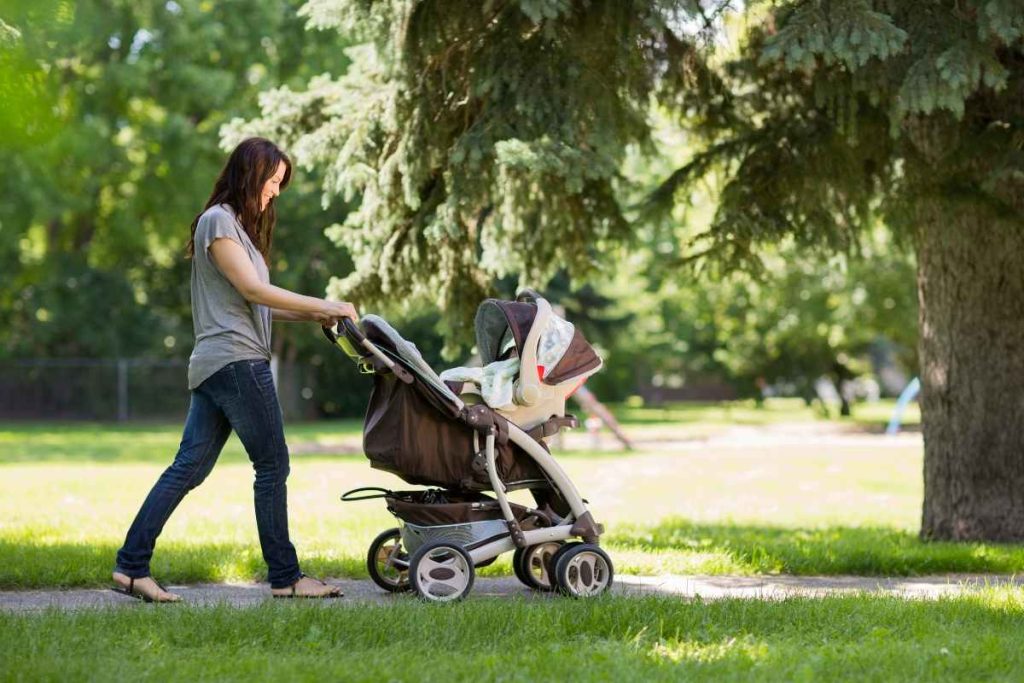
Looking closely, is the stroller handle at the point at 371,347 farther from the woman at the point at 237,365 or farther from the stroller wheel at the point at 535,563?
the stroller wheel at the point at 535,563

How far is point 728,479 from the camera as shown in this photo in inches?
610

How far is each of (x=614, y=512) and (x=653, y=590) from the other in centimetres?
517

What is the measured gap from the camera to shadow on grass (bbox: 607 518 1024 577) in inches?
280

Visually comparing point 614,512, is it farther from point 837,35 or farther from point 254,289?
point 254,289

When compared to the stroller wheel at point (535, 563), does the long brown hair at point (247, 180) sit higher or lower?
higher

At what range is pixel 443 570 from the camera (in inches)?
219

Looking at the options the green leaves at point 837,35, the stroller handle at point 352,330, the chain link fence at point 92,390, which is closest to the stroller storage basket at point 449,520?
the stroller handle at point 352,330

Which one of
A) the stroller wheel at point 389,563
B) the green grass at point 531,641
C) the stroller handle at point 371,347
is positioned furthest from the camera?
the stroller wheel at point 389,563

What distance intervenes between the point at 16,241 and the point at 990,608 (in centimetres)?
2805

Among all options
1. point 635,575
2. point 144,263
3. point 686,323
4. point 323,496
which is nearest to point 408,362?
point 635,575

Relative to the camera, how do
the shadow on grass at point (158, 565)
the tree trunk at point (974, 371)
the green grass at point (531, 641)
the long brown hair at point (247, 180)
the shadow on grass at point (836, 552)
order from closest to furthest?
the green grass at point (531, 641) → the long brown hair at point (247, 180) → the shadow on grass at point (158, 565) → the shadow on grass at point (836, 552) → the tree trunk at point (974, 371)

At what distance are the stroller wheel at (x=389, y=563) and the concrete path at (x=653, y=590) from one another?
72 millimetres

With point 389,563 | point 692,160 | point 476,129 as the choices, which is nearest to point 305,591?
point 389,563

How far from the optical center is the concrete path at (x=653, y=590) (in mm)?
5660
